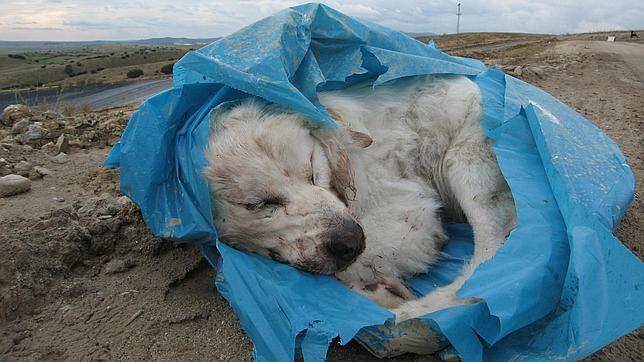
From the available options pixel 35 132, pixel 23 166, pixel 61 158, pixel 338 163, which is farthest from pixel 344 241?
pixel 35 132

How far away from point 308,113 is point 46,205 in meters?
2.34

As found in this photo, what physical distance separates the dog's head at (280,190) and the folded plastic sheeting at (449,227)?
97mm

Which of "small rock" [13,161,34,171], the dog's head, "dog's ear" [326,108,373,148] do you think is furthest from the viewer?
"small rock" [13,161,34,171]

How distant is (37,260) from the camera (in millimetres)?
3271

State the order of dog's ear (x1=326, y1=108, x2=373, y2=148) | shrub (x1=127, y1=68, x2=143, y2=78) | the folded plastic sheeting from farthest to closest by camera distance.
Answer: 1. shrub (x1=127, y1=68, x2=143, y2=78)
2. dog's ear (x1=326, y1=108, x2=373, y2=148)
3. the folded plastic sheeting

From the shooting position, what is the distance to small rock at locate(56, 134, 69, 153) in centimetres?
563

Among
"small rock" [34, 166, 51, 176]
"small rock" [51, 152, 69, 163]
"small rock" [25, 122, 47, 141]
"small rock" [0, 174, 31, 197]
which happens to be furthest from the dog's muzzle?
"small rock" [25, 122, 47, 141]

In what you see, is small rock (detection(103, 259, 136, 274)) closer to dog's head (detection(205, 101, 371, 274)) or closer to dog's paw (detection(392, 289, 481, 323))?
dog's head (detection(205, 101, 371, 274))

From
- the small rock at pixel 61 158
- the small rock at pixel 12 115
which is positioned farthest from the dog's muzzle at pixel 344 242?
the small rock at pixel 12 115

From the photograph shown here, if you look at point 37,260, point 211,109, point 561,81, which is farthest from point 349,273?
point 561,81

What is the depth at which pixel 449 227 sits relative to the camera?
363 cm

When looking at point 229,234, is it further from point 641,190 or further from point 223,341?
point 641,190

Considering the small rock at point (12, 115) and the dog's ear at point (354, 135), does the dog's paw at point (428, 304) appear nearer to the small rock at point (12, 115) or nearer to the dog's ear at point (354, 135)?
the dog's ear at point (354, 135)

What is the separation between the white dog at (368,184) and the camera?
2.86 m
